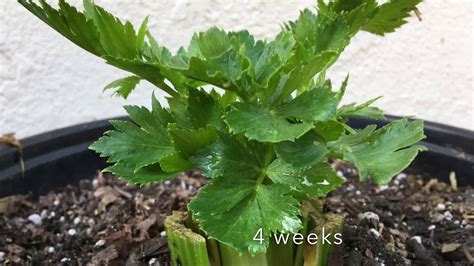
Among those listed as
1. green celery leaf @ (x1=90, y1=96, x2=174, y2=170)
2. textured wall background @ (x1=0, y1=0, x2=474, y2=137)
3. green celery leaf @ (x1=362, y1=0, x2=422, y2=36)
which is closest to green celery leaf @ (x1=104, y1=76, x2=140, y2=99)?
green celery leaf @ (x1=90, y1=96, x2=174, y2=170)

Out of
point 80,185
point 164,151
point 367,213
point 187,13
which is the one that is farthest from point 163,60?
point 187,13

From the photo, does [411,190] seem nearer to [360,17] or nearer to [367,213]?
[367,213]

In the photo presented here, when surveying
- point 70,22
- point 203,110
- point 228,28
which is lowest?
point 203,110

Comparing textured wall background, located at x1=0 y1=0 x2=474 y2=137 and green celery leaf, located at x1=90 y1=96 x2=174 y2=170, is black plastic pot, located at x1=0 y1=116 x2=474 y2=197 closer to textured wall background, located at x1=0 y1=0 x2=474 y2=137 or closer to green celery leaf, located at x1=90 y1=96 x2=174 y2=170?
textured wall background, located at x1=0 y1=0 x2=474 y2=137

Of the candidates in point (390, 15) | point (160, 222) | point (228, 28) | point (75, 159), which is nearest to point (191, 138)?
point (390, 15)

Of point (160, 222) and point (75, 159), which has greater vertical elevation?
point (75, 159)

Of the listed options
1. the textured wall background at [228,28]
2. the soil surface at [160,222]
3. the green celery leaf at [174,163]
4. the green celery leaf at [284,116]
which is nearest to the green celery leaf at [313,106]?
the green celery leaf at [284,116]

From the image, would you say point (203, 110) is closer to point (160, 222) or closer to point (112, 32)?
point (112, 32)

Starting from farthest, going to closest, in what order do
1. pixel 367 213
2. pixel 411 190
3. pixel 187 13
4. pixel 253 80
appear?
pixel 187 13
pixel 411 190
pixel 367 213
pixel 253 80
